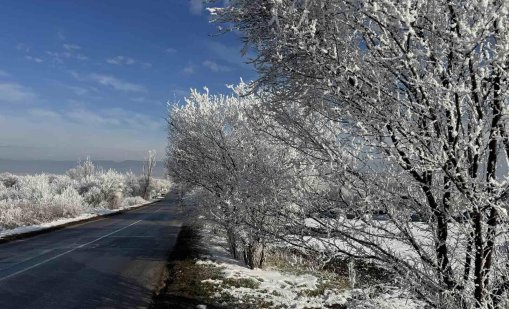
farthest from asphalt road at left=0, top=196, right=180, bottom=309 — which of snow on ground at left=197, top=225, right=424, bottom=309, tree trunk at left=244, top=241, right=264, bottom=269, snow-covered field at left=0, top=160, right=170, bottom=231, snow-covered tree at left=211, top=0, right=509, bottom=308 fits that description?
snow-covered tree at left=211, top=0, right=509, bottom=308

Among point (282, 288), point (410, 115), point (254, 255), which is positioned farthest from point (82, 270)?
point (410, 115)

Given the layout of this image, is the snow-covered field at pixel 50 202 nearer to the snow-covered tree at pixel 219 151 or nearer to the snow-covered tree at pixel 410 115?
the snow-covered tree at pixel 219 151

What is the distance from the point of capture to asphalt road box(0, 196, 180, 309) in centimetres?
916

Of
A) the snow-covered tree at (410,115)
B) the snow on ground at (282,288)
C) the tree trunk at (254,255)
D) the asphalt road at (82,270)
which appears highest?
the snow-covered tree at (410,115)

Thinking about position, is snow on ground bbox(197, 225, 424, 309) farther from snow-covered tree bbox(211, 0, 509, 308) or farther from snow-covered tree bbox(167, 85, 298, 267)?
snow-covered tree bbox(211, 0, 509, 308)

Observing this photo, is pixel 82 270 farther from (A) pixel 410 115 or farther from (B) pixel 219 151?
(A) pixel 410 115

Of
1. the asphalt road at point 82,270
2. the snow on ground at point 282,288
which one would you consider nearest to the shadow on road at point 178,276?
the asphalt road at point 82,270

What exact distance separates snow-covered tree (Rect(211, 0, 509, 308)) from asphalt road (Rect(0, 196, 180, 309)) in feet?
22.3

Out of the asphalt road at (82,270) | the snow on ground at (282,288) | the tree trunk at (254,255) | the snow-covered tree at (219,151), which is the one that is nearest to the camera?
the asphalt road at (82,270)

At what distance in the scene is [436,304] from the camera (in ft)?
11.6

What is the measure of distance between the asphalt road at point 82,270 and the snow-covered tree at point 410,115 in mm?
6782

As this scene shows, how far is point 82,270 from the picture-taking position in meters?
12.3

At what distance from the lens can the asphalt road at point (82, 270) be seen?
9.16 metres

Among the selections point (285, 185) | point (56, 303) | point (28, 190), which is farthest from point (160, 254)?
point (28, 190)
